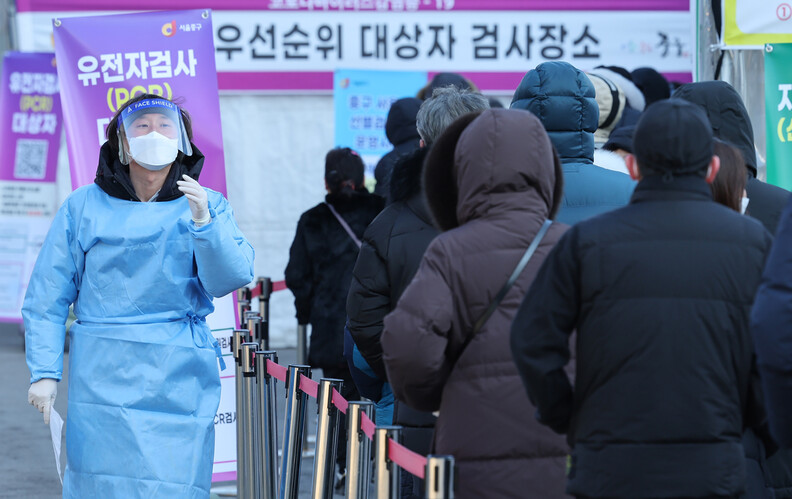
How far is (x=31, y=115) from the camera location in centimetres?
1105

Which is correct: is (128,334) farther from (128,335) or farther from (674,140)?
→ (674,140)

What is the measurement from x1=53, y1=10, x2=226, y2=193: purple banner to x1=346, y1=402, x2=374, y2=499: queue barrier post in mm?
2487

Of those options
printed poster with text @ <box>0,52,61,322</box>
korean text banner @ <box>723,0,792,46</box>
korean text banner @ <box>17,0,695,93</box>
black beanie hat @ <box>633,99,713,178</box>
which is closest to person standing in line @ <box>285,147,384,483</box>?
korean text banner @ <box>723,0,792,46</box>

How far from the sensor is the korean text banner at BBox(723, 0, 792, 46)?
18.0ft

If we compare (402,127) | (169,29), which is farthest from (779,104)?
(169,29)

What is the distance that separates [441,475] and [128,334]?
174cm

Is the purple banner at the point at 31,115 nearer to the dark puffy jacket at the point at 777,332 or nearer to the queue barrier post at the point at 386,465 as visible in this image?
the queue barrier post at the point at 386,465

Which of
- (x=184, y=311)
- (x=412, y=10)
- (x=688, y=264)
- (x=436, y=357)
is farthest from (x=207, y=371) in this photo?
(x=412, y=10)

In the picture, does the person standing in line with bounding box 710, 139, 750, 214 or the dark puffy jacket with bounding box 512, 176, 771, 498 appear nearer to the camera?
the dark puffy jacket with bounding box 512, 176, 771, 498

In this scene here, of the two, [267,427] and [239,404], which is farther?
[239,404]

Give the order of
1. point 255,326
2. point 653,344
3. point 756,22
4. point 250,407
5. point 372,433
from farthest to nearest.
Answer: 1. point 255,326
2. point 756,22
3. point 250,407
4. point 372,433
5. point 653,344

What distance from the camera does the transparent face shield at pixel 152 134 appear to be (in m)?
4.15

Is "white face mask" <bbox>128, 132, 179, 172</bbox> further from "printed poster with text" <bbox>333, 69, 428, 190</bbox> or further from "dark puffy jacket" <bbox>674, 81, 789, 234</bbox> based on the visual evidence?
"printed poster with text" <bbox>333, 69, 428, 190</bbox>

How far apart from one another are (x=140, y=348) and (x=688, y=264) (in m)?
2.19
